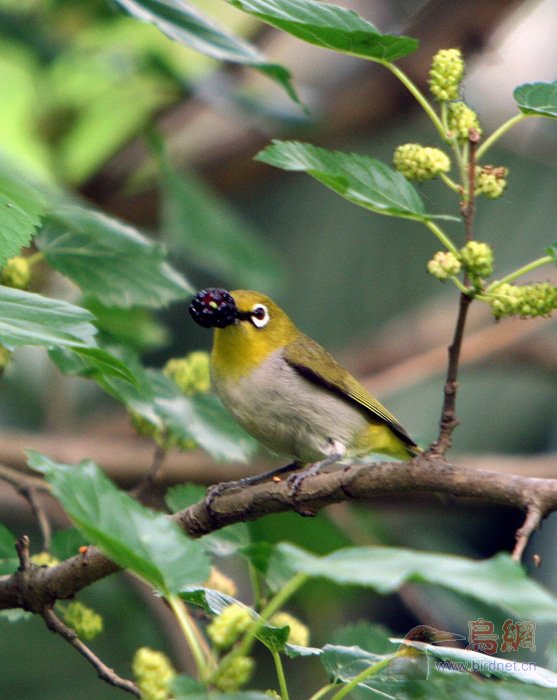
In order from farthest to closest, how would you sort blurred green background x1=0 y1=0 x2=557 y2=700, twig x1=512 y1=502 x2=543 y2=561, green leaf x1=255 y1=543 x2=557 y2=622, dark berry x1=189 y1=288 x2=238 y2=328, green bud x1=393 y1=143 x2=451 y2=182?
1. blurred green background x1=0 y1=0 x2=557 y2=700
2. dark berry x1=189 y1=288 x2=238 y2=328
3. green bud x1=393 y1=143 x2=451 y2=182
4. twig x1=512 y1=502 x2=543 y2=561
5. green leaf x1=255 y1=543 x2=557 y2=622

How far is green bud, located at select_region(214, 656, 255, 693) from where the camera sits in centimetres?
117

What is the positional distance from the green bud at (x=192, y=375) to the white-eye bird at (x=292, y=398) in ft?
0.50

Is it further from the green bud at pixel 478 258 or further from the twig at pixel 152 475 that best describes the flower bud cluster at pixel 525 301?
the twig at pixel 152 475

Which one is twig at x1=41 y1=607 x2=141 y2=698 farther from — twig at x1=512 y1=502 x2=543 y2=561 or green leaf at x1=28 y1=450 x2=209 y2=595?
twig at x1=512 y1=502 x2=543 y2=561

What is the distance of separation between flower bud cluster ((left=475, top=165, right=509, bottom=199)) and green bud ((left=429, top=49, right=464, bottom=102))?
0.42 feet

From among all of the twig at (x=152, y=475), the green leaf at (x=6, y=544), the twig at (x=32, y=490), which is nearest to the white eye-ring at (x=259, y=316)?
the twig at (x=152, y=475)

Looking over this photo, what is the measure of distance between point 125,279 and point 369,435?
35.4 inches

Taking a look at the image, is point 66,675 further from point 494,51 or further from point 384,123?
point 494,51

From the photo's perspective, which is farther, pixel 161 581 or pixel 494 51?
pixel 494 51

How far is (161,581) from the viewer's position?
3.78 ft

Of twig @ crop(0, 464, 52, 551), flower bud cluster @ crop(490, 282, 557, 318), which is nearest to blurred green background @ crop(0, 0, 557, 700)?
twig @ crop(0, 464, 52, 551)

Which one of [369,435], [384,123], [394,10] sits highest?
[394,10]

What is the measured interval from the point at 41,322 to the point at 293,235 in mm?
4449

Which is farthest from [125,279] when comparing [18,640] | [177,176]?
[18,640]
